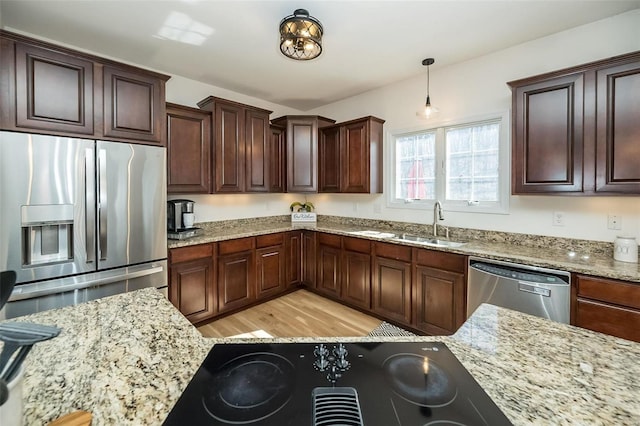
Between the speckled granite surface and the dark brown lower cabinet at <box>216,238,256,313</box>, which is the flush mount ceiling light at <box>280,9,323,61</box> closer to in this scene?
the speckled granite surface

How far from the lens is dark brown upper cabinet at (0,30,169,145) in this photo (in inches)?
71.4

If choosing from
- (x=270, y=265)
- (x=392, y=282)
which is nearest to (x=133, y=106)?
(x=270, y=265)

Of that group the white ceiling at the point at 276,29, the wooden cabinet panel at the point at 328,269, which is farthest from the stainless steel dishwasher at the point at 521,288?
the white ceiling at the point at 276,29

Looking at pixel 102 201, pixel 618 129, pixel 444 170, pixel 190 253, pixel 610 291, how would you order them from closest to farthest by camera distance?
pixel 610 291
pixel 618 129
pixel 102 201
pixel 190 253
pixel 444 170

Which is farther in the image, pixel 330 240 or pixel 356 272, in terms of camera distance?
pixel 330 240

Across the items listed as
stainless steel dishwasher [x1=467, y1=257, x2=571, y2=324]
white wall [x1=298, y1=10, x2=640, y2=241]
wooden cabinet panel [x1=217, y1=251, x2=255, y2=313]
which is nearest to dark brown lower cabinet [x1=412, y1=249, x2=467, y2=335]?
stainless steel dishwasher [x1=467, y1=257, x2=571, y2=324]

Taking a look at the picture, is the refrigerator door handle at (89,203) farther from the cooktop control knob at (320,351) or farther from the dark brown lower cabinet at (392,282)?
the dark brown lower cabinet at (392,282)

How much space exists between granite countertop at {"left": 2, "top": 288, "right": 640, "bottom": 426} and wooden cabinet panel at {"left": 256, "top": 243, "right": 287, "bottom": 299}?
7.50 feet

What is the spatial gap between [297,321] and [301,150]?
2.28m

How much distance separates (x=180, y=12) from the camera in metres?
2.09

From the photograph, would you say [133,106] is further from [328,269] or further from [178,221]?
[328,269]

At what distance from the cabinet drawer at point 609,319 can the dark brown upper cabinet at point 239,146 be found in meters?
3.27

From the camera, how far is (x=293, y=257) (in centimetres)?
377

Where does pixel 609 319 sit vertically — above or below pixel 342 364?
below
